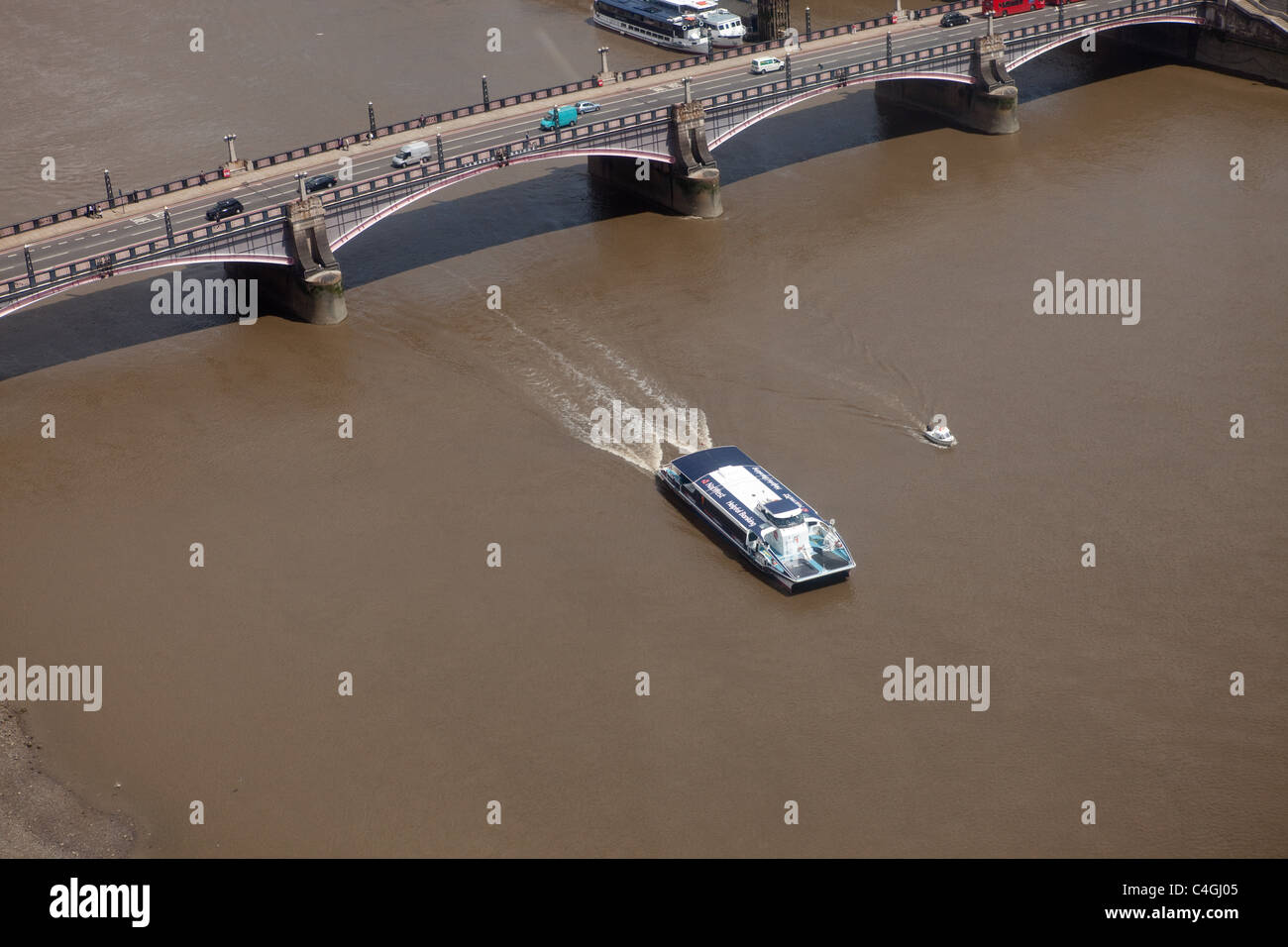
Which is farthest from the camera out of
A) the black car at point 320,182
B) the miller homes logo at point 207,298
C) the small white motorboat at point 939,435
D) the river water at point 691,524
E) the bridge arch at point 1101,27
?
the bridge arch at point 1101,27

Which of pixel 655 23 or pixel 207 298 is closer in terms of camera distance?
pixel 207 298

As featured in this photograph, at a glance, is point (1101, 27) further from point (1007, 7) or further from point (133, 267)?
point (133, 267)

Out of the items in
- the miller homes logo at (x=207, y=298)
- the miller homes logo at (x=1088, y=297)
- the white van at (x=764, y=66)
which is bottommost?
the miller homes logo at (x=1088, y=297)

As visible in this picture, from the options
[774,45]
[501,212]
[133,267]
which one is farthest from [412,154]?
[774,45]

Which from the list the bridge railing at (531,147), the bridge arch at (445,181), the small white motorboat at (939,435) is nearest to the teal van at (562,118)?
the bridge railing at (531,147)

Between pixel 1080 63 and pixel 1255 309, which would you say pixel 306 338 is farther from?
pixel 1080 63

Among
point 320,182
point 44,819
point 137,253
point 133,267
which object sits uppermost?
point 320,182

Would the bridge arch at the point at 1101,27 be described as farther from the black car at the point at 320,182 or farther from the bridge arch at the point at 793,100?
the black car at the point at 320,182

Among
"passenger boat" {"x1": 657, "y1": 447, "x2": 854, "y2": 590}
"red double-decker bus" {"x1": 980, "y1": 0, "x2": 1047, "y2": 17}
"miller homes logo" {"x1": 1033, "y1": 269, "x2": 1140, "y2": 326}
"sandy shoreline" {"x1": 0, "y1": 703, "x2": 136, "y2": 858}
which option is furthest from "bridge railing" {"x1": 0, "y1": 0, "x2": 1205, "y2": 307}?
"passenger boat" {"x1": 657, "y1": 447, "x2": 854, "y2": 590}
